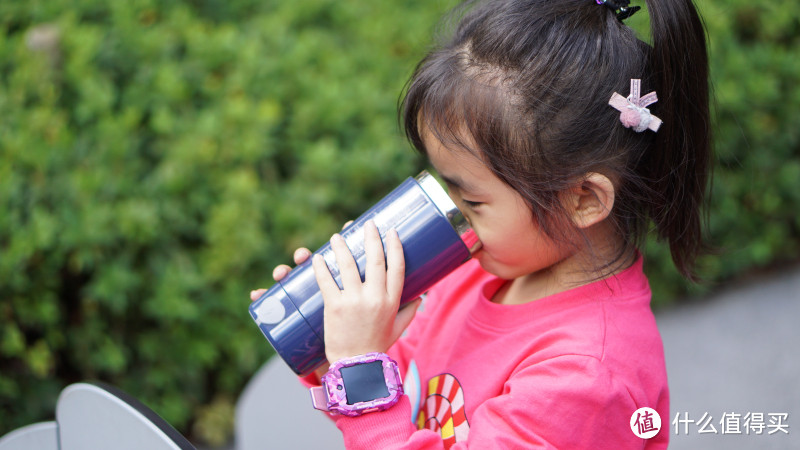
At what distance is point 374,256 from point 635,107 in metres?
0.56

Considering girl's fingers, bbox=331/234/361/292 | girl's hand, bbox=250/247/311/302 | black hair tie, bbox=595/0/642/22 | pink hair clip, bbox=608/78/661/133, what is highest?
black hair tie, bbox=595/0/642/22

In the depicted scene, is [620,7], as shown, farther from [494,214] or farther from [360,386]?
[360,386]

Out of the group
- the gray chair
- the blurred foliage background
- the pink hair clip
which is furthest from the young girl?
the blurred foliage background

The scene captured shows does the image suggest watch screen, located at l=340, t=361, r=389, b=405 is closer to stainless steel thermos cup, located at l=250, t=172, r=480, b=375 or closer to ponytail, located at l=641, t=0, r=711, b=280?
stainless steel thermos cup, located at l=250, t=172, r=480, b=375

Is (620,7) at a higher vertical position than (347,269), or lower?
higher

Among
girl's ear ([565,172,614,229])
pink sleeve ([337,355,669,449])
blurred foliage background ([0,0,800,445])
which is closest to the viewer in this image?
pink sleeve ([337,355,669,449])

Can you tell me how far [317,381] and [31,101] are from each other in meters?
1.71

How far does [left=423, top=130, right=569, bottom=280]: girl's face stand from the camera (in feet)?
4.25

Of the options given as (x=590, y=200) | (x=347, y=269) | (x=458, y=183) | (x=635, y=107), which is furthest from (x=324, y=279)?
(x=635, y=107)

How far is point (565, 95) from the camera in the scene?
125 centimetres

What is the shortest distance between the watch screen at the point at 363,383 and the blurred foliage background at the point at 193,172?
3.28 feet

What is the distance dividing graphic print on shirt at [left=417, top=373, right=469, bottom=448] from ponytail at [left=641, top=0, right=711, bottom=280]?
566mm

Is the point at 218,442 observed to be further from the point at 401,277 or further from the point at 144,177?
the point at 401,277

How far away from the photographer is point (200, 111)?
9.06 ft
